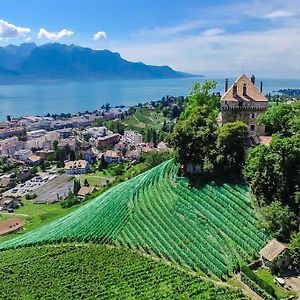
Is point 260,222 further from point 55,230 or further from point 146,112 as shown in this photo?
point 146,112

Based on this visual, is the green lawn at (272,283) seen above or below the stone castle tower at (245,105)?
below

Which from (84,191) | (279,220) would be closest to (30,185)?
(84,191)

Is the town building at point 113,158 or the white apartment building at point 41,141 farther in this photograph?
the white apartment building at point 41,141

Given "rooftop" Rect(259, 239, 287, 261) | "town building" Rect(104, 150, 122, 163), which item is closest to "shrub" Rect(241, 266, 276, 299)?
"rooftop" Rect(259, 239, 287, 261)

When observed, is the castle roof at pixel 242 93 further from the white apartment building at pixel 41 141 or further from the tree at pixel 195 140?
the white apartment building at pixel 41 141

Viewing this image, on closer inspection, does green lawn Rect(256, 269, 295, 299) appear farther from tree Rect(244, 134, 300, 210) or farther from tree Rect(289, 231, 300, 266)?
tree Rect(244, 134, 300, 210)

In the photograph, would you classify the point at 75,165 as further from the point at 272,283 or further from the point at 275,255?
the point at 272,283

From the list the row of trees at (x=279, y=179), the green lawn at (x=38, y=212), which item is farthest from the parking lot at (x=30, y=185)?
the row of trees at (x=279, y=179)
